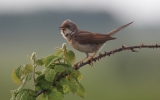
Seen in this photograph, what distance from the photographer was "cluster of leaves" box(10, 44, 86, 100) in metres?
4.02

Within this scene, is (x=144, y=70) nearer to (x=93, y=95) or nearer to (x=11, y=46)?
(x=93, y=95)

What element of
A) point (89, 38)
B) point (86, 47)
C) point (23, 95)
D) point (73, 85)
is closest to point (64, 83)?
point (73, 85)

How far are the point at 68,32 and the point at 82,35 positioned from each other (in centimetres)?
37

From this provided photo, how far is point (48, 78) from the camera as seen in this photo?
13.1 ft

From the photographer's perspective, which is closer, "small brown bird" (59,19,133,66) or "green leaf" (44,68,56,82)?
"green leaf" (44,68,56,82)

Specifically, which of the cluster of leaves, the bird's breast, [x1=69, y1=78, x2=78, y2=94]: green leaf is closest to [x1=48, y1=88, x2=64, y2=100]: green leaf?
the cluster of leaves

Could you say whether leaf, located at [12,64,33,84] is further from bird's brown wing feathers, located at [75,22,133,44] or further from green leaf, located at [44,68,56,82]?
bird's brown wing feathers, located at [75,22,133,44]

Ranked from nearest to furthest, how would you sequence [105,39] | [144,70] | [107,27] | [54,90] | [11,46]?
[54,90]
[105,39]
[144,70]
[11,46]
[107,27]

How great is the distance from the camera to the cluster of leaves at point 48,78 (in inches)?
158

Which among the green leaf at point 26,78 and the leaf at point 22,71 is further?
the leaf at point 22,71

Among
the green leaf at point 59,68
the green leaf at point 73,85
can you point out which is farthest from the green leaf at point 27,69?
the green leaf at point 73,85

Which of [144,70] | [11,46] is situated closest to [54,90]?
[144,70]

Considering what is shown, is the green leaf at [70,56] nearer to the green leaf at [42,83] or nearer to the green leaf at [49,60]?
the green leaf at [49,60]

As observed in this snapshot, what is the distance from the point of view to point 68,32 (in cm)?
805
